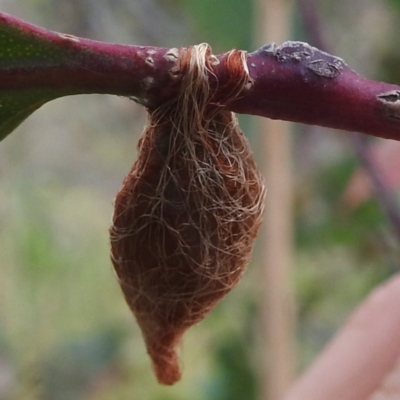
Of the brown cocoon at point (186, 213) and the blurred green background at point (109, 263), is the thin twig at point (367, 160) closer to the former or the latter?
the blurred green background at point (109, 263)

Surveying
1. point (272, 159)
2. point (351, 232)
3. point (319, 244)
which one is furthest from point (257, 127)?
point (319, 244)

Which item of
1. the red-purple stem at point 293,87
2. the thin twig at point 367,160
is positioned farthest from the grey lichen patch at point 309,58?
the thin twig at point 367,160

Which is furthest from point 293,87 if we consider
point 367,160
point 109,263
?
point 109,263

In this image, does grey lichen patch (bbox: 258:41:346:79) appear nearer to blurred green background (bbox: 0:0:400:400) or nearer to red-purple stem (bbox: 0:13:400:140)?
red-purple stem (bbox: 0:13:400:140)

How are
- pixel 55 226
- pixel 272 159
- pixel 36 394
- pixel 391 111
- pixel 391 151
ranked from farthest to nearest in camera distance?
1. pixel 55 226
2. pixel 36 394
3. pixel 272 159
4. pixel 391 151
5. pixel 391 111

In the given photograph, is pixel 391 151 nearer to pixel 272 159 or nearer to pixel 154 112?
pixel 272 159

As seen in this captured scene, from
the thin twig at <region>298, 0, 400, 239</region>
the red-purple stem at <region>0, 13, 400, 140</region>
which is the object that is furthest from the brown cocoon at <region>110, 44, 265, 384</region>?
the thin twig at <region>298, 0, 400, 239</region>

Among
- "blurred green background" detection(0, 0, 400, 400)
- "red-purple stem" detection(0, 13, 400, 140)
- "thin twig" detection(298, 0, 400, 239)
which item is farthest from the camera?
"blurred green background" detection(0, 0, 400, 400)
